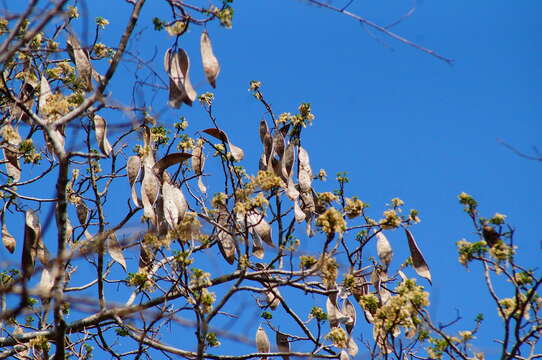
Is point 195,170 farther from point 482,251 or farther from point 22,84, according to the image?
point 482,251

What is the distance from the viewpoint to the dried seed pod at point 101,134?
3585 millimetres

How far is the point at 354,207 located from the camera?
3.36 metres

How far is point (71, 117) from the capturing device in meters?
2.56

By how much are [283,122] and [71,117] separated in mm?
1867

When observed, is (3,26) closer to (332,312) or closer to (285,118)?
(285,118)

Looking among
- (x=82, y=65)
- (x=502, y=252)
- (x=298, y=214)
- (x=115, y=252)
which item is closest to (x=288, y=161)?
(x=298, y=214)

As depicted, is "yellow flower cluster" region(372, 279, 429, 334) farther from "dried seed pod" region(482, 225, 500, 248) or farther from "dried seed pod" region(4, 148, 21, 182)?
"dried seed pod" region(4, 148, 21, 182)

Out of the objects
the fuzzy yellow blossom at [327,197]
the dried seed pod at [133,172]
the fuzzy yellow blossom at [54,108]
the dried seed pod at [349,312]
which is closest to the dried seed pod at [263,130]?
the fuzzy yellow blossom at [327,197]

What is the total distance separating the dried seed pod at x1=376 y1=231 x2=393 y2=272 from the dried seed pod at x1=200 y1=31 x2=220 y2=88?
47.0 inches

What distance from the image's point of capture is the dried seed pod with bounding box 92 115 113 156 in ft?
11.8

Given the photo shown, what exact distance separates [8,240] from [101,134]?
0.92 m

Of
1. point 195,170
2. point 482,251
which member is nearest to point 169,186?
point 195,170

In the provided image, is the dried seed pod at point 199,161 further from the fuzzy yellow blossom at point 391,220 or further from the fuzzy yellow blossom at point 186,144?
the fuzzy yellow blossom at point 391,220

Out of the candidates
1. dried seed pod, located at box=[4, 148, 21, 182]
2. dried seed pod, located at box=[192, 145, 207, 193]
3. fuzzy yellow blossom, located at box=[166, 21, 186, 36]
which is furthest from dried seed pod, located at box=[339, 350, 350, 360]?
dried seed pod, located at box=[4, 148, 21, 182]
